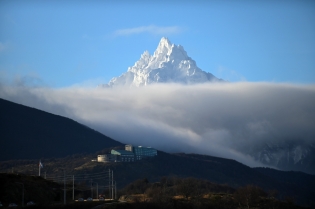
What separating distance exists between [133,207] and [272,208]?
3522 cm

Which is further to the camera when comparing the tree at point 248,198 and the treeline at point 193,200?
the tree at point 248,198

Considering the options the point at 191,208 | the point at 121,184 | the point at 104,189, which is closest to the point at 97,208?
the point at 191,208

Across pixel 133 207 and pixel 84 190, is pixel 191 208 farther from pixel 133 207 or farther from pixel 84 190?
pixel 84 190

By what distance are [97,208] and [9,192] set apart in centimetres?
2460

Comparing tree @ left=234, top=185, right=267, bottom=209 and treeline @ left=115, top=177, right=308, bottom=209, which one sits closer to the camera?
treeline @ left=115, top=177, right=308, bottom=209

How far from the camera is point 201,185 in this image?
180m

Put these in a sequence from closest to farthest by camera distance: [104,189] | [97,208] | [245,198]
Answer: [97,208] < [245,198] < [104,189]

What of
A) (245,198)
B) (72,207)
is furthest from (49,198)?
(245,198)

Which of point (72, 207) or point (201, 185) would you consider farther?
point (201, 185)

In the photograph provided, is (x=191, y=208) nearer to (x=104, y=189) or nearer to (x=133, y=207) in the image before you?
(x=133, y=207)

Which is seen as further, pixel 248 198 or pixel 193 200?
pixel 248 198

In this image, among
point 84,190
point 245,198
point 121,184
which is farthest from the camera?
point 121,184

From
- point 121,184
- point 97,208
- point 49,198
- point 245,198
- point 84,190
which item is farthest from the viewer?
point 121,184

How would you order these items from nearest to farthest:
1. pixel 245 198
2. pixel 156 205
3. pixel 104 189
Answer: pixel 156 205 < pixel 245 198 < pixel 104 189
